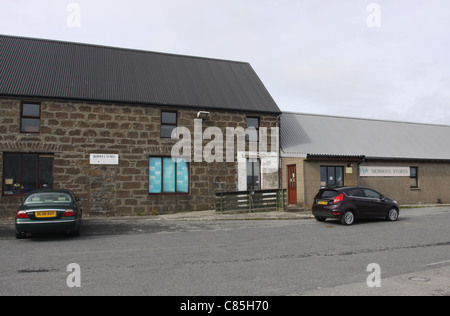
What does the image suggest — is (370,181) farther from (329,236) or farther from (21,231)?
(21,231)

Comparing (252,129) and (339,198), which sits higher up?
(252,129)

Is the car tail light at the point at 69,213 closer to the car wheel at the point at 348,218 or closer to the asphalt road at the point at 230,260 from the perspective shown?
the asphalt road at the point at 230,260

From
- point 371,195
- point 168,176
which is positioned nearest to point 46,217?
point 168,176

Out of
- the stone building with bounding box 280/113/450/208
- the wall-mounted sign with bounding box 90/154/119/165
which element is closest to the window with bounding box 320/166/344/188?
the stone building with bounding box 280/113/450/208

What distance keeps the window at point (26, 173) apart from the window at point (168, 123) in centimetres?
543

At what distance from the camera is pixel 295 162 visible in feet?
65.5

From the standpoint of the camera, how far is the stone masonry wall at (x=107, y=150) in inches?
653

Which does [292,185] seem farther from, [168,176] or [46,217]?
[46,217]

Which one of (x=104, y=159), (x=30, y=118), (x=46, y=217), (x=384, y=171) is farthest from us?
A: (x=384, y=171)

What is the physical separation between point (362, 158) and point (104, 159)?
1400 cm

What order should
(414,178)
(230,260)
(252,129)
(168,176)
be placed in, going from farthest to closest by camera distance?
(414,178) → (252,129) → (168,176) → (230,260)

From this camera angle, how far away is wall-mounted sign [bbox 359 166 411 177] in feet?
71.5

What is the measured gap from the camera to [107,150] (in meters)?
17.6
